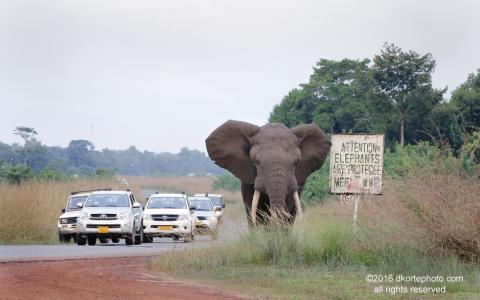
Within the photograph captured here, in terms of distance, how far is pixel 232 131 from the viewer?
24.8m

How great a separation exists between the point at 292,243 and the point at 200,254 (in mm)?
1729

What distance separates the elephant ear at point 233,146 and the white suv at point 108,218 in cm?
954

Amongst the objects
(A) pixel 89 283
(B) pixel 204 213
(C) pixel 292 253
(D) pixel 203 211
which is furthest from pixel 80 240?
(A) pixel 89 283

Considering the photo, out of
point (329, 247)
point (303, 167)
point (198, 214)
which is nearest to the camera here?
point (329, 247)

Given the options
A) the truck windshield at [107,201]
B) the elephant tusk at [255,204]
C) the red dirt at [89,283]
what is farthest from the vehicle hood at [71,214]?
the elephant tusk at [255,204]

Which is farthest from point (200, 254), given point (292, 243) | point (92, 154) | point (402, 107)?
point (92, 154)

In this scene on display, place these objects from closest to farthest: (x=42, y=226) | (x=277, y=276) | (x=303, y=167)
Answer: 1. (x=277, y=276)
2. (x=303, y=167)
3. (x=42, y=226)

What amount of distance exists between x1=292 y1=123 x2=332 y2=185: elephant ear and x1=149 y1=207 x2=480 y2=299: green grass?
7.75 feet

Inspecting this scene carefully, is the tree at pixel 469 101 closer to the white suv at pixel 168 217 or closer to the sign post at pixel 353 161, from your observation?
the white suv at pixel 168 217

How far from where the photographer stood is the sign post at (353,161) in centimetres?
2439

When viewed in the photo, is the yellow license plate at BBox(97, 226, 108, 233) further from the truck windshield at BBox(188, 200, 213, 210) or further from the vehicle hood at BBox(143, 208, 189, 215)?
the truck windshield at BBox(188, 200, 213, 210)

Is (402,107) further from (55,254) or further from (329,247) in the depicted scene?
(329,247)

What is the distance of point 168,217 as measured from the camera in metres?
36.5

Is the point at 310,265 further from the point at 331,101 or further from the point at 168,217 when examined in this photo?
the point at 331,101
